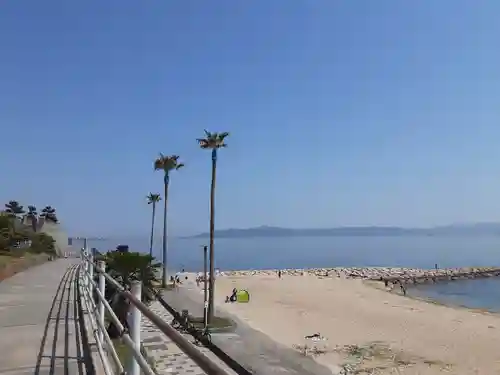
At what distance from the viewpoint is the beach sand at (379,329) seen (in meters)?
21.6

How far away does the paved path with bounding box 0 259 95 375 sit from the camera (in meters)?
4.88

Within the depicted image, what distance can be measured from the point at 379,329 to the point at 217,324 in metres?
11.5

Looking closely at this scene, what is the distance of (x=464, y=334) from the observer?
30.2 m

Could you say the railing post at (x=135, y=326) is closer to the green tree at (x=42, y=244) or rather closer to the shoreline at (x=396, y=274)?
the green tree at (x=42, y=244)

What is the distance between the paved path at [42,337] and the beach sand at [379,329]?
12941mm

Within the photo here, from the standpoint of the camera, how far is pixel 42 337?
6340 mm

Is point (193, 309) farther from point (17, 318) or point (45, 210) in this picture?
point (45, 210)

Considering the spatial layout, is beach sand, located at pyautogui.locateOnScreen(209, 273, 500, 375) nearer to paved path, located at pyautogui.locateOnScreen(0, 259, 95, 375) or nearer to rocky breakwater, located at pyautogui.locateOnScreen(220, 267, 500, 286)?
paved path, located at pyautogui.locateOnScreen(0, 259, 95, 375)

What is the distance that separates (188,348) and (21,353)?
15.4ft

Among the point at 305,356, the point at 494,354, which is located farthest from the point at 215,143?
the point at 494,354

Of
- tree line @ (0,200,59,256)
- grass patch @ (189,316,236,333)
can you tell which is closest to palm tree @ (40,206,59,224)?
tree line @ (0,200,59,256)

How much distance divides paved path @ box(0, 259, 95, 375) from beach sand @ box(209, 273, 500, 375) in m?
12.9

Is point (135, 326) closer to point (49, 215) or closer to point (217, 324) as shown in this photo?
point (217, 324)

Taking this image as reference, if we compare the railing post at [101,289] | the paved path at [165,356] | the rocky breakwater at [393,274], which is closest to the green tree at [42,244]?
the paved path at [165,356]
